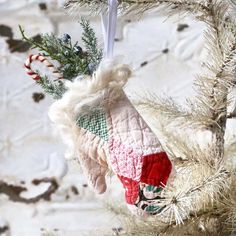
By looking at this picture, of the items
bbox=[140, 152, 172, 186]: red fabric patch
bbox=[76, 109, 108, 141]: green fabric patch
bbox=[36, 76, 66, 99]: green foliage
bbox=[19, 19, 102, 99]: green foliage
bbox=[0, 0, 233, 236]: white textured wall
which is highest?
bbox=[19, 19, 102, 99]: green foliage

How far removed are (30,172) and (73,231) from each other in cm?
15

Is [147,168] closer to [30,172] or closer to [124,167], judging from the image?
[124,167]

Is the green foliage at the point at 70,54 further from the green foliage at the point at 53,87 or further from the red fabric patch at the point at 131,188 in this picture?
the red fabric patch at the point at 131,188

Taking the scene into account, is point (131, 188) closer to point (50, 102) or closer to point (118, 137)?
point (118, 137)

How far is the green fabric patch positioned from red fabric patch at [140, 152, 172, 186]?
55 millimetres

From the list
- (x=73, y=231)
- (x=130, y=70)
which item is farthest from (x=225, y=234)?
(x=73, y=231)

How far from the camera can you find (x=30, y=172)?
3.53 feet

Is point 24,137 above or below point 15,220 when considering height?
above

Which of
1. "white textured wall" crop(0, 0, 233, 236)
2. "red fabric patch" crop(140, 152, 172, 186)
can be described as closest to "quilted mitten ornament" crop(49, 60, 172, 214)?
"red fabric patch" crop(140, 152, 172, 186)

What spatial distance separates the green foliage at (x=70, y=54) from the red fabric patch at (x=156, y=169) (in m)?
0.12

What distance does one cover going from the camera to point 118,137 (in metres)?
0.61

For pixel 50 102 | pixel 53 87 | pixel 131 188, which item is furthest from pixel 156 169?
pixel 50 102

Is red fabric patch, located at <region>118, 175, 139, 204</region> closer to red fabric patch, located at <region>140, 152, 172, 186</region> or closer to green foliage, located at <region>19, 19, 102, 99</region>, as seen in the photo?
red fabric patch, located at <region>140, 152, 172, 186</region>

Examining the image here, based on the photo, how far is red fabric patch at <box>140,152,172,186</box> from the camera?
60cm
